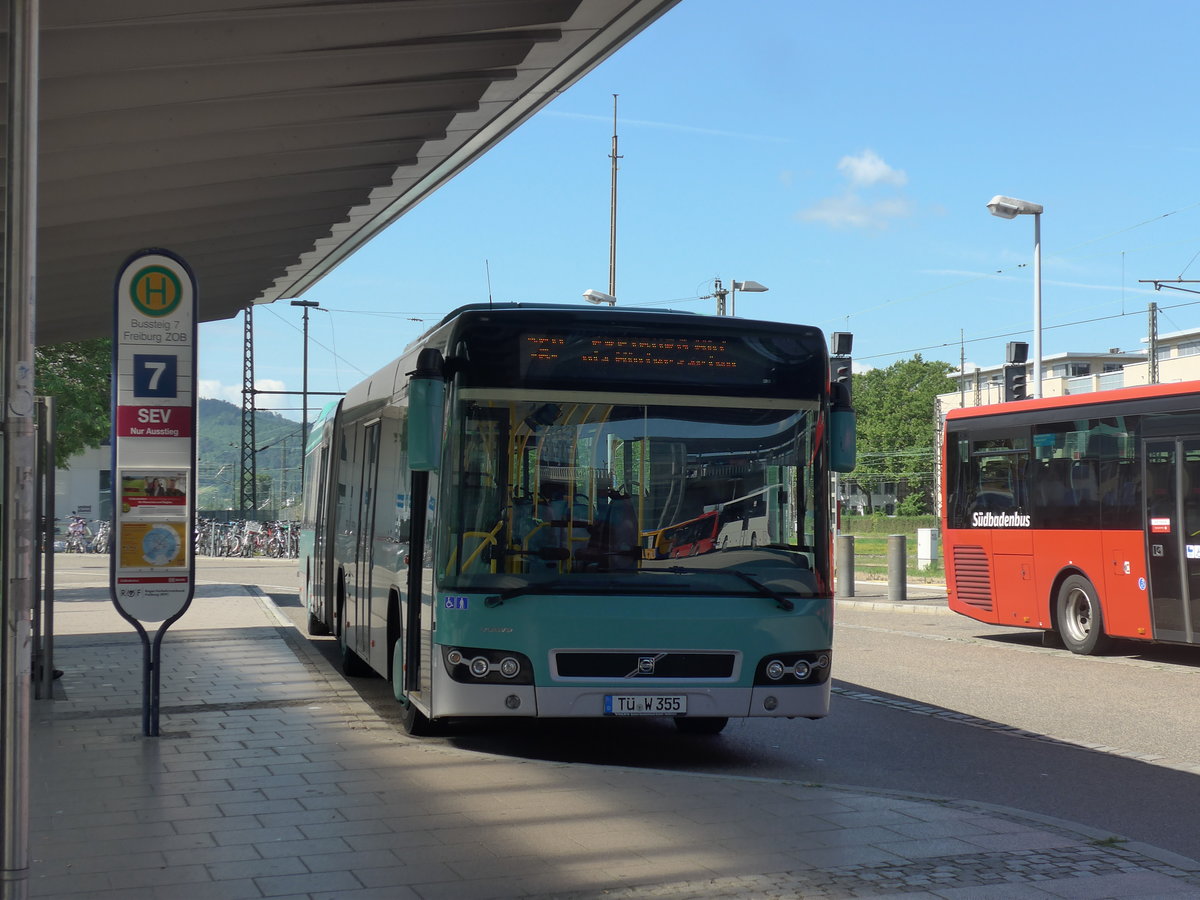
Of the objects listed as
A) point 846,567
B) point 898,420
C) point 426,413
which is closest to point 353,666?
point 426,413

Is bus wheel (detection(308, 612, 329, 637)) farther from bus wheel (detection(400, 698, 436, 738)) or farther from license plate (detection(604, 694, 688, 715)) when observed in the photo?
license plate (detection(604, 694, 688, 715))

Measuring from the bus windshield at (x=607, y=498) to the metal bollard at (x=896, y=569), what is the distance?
55.8ft

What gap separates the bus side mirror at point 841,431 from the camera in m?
9.41

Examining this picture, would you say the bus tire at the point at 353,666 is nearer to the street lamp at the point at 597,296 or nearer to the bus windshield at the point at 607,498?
the bus windshield at the point at 607,498

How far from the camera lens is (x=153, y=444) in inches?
387

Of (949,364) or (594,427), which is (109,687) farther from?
(949,364)

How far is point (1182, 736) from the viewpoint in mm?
10945

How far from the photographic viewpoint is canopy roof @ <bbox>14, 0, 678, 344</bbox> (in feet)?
29.6

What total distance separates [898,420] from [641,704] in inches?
3969

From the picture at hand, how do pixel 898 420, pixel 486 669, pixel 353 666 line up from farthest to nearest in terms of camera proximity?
pixel 898 420 < pixel 353 666 < pixel 486 669

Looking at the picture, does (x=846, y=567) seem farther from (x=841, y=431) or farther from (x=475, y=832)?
(x=475, y=832)

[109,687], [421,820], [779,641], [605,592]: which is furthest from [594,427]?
[109,687]

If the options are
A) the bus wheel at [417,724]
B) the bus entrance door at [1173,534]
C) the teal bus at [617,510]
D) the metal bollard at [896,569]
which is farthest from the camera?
the metal bollard at [896,569]

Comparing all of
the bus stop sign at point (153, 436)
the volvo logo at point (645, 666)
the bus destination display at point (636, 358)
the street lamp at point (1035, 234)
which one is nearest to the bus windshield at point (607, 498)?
the bus destination display at point (636, 358)
